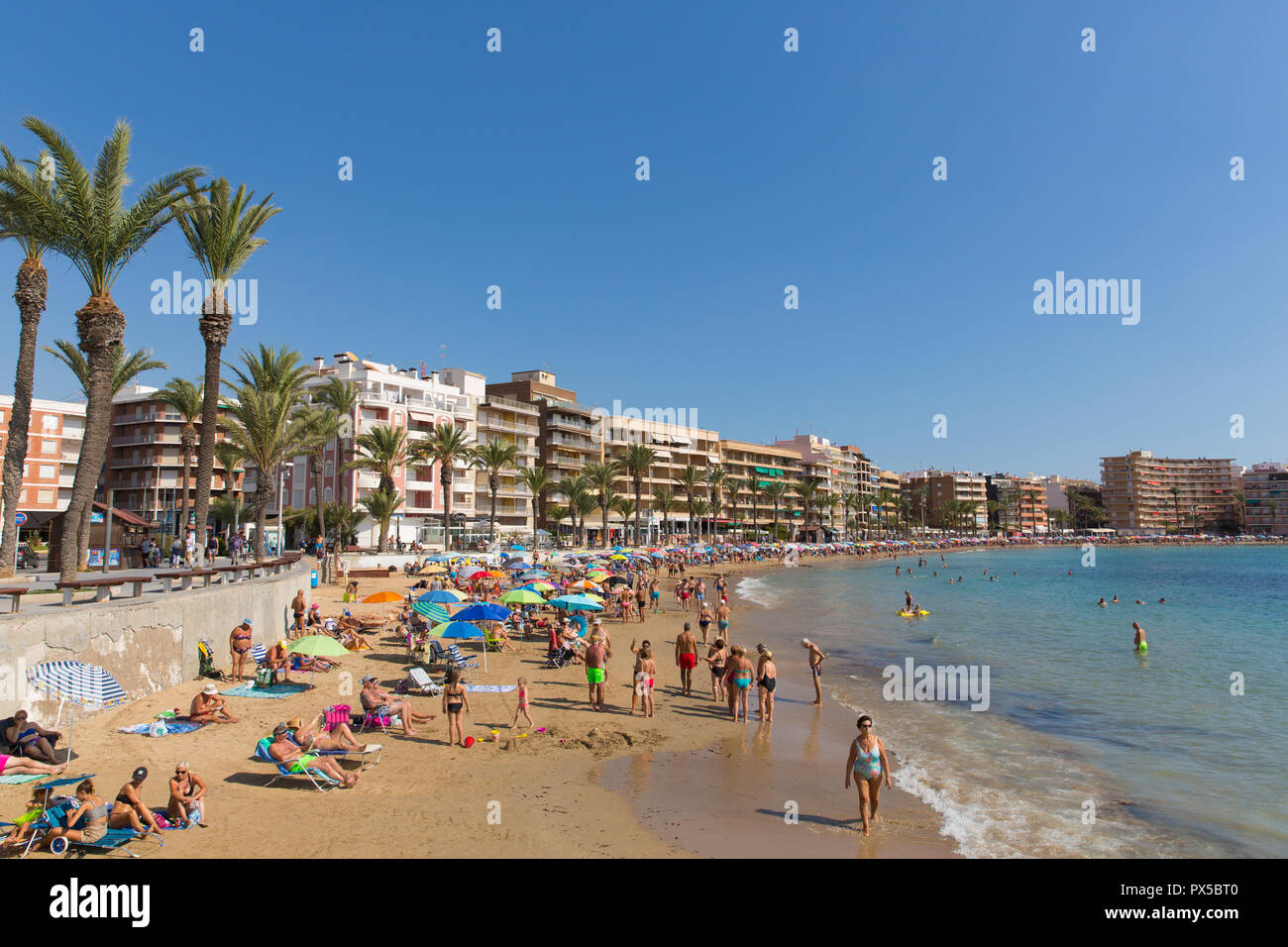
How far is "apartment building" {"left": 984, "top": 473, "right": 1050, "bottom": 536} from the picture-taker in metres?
176

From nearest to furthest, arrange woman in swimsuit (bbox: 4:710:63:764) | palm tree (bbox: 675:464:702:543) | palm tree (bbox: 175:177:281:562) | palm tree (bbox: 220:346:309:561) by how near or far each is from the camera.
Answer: woman in swimsuit (bbox: 4:710:63:764), palm tree (bbox: 175:177:281:562), palm tree (bbox: 220:346:309:561), palm tree (bbox: 675:464:702:543)

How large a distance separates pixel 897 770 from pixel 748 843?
4.20 metres

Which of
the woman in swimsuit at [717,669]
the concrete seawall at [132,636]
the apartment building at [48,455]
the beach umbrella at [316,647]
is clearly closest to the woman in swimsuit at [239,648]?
the concrete seawall at [132,636]

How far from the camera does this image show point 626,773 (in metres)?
10.1

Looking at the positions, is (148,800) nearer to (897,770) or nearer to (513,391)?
(897,770)

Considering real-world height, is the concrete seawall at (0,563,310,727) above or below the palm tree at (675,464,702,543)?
below

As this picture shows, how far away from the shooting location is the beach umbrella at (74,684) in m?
9.19

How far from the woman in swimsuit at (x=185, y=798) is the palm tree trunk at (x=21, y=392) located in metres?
13.6

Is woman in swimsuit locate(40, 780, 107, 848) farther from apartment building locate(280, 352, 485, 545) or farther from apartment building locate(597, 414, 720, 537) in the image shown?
apartment building locate(597, 414, 720, 537)

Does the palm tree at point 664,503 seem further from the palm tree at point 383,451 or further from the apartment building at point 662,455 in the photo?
the palm tree at point 383,451

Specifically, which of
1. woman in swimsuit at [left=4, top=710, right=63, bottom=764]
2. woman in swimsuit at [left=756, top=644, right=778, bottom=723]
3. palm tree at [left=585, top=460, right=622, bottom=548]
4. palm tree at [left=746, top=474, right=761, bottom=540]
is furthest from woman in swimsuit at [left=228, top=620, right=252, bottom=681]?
palm tree at [left=746, top=474, right=761, bottom=540]

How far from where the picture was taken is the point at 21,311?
59.7 feet

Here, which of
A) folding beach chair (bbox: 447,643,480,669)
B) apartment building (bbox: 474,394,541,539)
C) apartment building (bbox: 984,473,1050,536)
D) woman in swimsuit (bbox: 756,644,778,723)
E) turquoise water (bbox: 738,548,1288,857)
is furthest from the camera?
apartment building (bbox: 984,473,1050,536)

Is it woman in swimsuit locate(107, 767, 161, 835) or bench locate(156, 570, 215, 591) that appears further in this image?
bench locate(156, 570, 215, 591)
